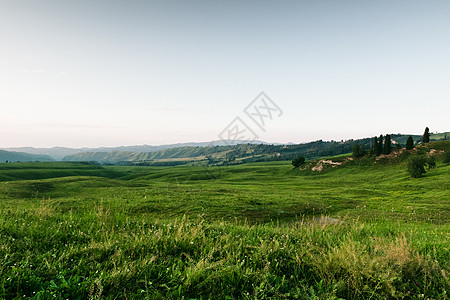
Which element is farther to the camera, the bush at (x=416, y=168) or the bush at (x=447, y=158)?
the bush at (x=447, y=158)

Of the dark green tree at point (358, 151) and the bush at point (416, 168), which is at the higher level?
the dark green tree at point (358, 151)

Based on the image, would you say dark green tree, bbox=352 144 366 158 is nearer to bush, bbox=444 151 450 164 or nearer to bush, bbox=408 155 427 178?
bush, bbox=444 151 450 164

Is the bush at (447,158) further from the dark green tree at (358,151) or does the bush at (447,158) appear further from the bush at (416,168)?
the dark green tree at (358,151)

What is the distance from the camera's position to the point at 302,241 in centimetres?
715

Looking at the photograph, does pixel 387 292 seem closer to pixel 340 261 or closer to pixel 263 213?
pixel 340 261

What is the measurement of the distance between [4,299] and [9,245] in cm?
263

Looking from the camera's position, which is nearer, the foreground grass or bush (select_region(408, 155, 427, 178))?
the foreground grass

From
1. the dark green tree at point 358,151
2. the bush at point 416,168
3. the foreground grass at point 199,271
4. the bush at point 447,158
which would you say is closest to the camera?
the foreground grass at point 199,271

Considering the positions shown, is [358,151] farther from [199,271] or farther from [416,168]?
[199,271]

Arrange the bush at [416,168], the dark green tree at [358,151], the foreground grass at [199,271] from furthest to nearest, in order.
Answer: the dark green tree at [358,151]
the bush at [416,168]
the foreground grass at [199,271]

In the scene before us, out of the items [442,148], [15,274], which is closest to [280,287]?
[15,274]

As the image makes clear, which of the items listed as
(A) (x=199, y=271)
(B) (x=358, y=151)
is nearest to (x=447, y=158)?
(B) (x=358, y=151)

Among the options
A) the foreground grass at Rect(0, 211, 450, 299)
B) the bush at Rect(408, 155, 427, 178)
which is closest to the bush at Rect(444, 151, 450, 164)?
the bush at Rect(408, 155, 427, 178)

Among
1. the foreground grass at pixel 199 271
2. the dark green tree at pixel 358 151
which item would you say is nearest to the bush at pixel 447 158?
the dark green tree at pixel 358 151
